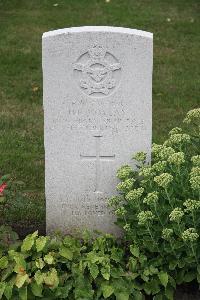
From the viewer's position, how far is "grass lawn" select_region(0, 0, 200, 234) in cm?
644

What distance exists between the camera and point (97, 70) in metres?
4.58

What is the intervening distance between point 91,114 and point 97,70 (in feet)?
0.96

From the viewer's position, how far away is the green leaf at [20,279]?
4094 mm

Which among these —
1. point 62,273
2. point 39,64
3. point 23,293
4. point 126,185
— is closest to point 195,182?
point 126,185

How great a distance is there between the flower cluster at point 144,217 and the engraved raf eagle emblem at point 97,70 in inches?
34.5

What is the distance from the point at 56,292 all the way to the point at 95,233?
2.52 feet

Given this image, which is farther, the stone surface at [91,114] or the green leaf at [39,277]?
the stone surface at [91,114]

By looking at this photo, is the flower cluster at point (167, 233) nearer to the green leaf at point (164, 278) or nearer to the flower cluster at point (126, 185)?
the green leaf at point (164, 278)

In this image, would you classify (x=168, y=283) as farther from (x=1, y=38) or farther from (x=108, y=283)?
(x=1, y=38)

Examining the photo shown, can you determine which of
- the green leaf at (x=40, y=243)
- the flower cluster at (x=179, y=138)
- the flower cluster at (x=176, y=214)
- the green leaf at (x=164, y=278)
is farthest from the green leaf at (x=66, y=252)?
the flower cluster at (x=179, y=138)

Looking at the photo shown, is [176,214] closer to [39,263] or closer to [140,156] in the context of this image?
[140,156]

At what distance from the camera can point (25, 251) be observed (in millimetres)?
4332

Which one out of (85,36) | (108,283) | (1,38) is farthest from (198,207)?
(1,38)

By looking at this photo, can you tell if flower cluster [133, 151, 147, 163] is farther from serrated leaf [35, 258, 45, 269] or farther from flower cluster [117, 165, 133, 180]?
serrated leaf [35, 258, 45, 269]
